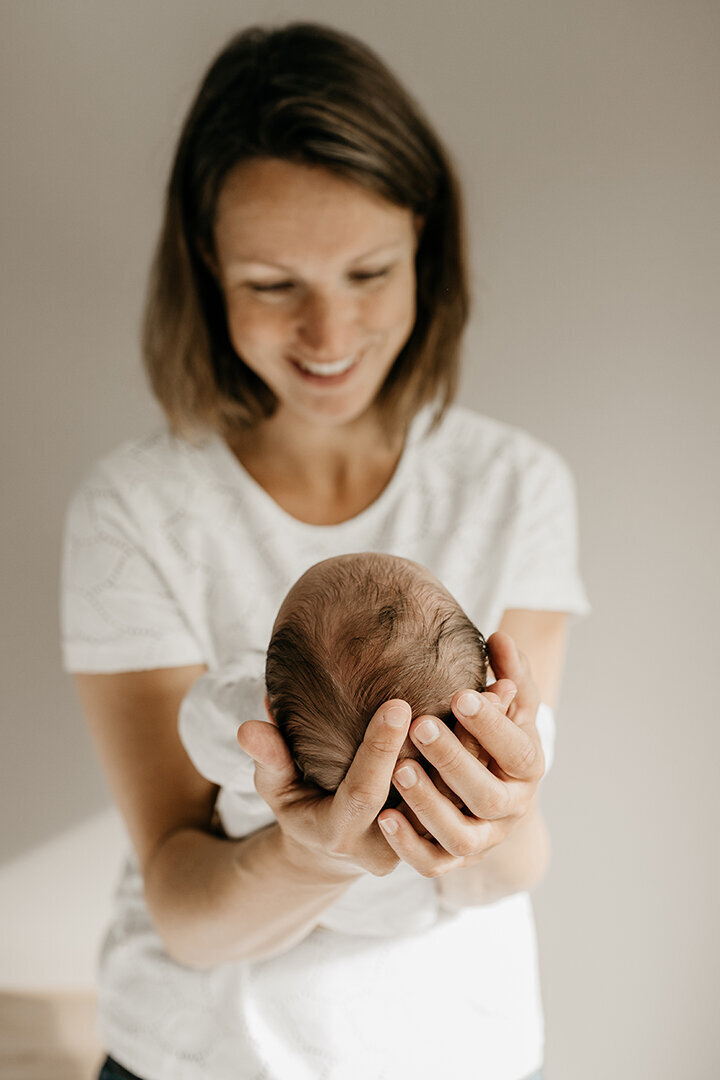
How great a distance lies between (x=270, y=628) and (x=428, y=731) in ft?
1.58

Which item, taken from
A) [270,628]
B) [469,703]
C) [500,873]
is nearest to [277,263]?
[270,628]

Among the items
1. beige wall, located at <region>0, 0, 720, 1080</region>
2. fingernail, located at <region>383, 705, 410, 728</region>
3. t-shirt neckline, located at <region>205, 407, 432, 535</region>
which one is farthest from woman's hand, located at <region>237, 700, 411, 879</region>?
beige wall, located at <region>0, 0, 720, 1080</region>

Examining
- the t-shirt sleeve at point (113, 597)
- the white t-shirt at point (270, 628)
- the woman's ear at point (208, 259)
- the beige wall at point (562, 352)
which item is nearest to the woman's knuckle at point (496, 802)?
the white t-shirt at point (270, 628)

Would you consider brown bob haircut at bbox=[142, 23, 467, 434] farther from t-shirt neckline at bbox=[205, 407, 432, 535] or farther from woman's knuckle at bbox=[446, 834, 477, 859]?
woman's knuckle at bbox=[446, 834, 477, 859]

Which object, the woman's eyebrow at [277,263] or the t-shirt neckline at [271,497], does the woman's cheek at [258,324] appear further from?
the t-shirt neckline at [271,497]

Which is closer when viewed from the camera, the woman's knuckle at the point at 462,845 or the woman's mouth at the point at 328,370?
the woman's knuckle at the point at 462,845

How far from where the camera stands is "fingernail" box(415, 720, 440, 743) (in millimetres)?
620

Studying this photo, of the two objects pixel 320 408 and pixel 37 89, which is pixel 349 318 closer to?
pixel 320 408

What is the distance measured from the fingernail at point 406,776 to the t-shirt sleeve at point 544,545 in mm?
508

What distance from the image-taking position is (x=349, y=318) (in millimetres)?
976

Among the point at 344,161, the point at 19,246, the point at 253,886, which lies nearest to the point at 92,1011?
the point at 253,886

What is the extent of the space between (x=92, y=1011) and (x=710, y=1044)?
1.11m

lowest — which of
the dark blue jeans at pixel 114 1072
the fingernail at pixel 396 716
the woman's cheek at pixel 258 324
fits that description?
the dark blue jeans at pixel 114 1072

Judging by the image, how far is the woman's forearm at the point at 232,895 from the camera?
81 centimetres
